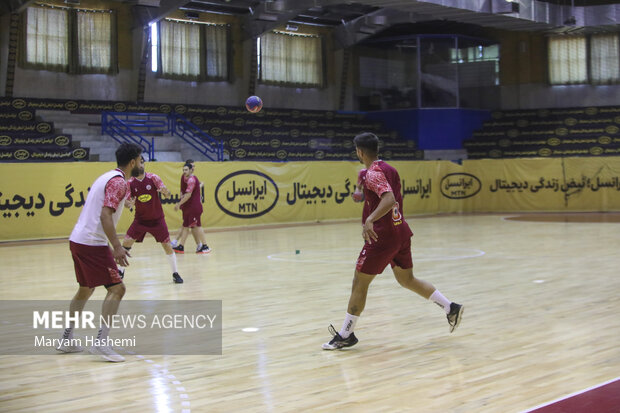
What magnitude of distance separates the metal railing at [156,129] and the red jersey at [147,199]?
501 inches

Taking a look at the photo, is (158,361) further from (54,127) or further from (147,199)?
(54,127)

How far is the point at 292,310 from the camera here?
861 cm

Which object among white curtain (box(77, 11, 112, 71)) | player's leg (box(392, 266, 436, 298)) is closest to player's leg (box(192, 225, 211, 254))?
player's leg (box(392, 266, 436, 298))

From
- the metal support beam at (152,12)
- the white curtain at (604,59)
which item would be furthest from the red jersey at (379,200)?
the white curtain at (604,59)

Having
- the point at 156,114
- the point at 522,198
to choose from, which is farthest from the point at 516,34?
the point at 156,114

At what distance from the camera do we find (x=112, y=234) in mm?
6117

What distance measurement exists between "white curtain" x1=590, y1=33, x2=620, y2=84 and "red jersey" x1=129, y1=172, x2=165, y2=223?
25527mm

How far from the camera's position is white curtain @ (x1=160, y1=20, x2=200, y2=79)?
28234 millimetres

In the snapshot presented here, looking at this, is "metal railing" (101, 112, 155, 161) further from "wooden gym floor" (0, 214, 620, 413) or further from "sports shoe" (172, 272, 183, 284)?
"sports shoe" (172, 272, 183, 284)

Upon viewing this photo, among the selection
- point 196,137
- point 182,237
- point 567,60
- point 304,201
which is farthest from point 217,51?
point 182,237

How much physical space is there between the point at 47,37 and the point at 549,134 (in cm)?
1886

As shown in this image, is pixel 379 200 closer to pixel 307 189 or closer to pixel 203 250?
pixel 203 250

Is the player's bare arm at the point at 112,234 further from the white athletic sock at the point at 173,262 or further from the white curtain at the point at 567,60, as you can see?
the white curtain at the point at 567,60

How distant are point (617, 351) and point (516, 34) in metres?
29.6
